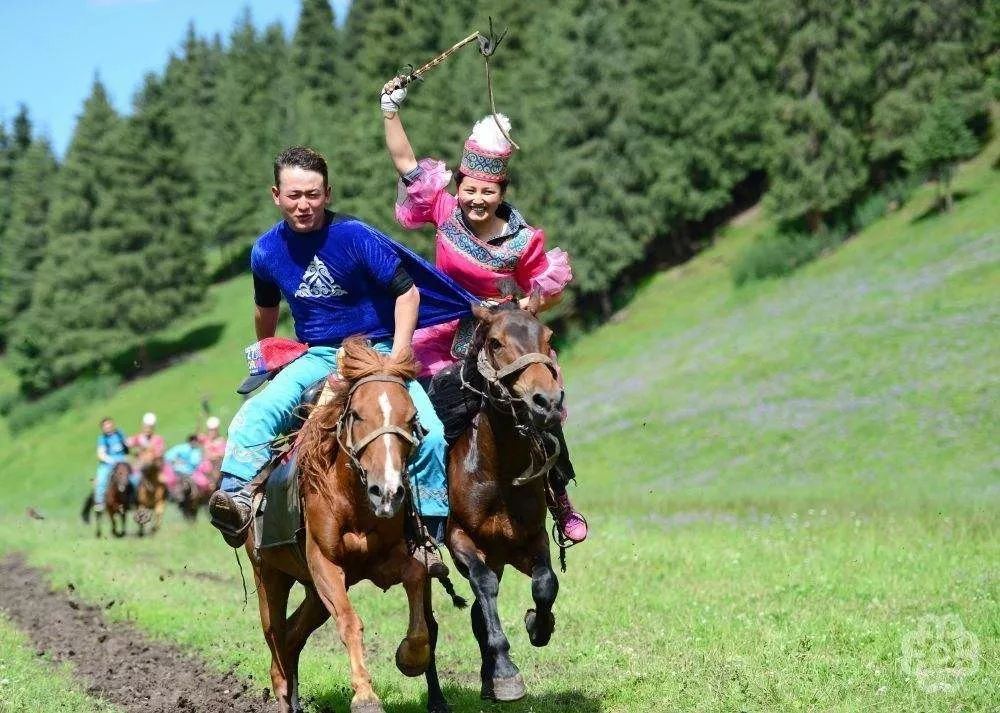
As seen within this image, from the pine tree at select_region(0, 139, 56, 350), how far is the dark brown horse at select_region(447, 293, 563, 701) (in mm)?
79622

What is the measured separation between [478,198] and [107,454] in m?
21.7

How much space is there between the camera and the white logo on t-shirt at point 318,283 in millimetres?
7984

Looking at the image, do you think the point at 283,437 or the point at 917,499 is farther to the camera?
the point at 917,499

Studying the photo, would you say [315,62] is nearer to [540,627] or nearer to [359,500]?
[540,627]

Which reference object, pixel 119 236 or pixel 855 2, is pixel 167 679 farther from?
pixel 119 236

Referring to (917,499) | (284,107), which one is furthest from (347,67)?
(917,499)

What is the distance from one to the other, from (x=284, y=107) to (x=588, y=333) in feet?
179

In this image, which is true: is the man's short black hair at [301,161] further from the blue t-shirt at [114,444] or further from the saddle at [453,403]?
the blue t-shirt at [114,444]

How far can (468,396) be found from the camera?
26.8 feet

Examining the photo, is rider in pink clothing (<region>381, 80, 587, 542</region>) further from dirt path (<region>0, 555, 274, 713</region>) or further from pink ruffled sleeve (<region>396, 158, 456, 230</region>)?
dirt path (<region>0, 555, 274, 713</region>)

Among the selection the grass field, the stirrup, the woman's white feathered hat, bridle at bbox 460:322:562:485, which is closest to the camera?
bridle at bbox 460:322:562:485

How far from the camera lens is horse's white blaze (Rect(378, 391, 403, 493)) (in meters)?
6.25

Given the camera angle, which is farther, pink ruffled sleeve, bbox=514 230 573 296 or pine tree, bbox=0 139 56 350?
pine tree, bbox=0 139 56 350

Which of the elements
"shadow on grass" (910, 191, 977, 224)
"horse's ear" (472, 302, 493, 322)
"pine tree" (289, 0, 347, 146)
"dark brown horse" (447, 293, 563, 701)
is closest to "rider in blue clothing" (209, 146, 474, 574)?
"dark brown horse" (447, 293, 563, 701)
